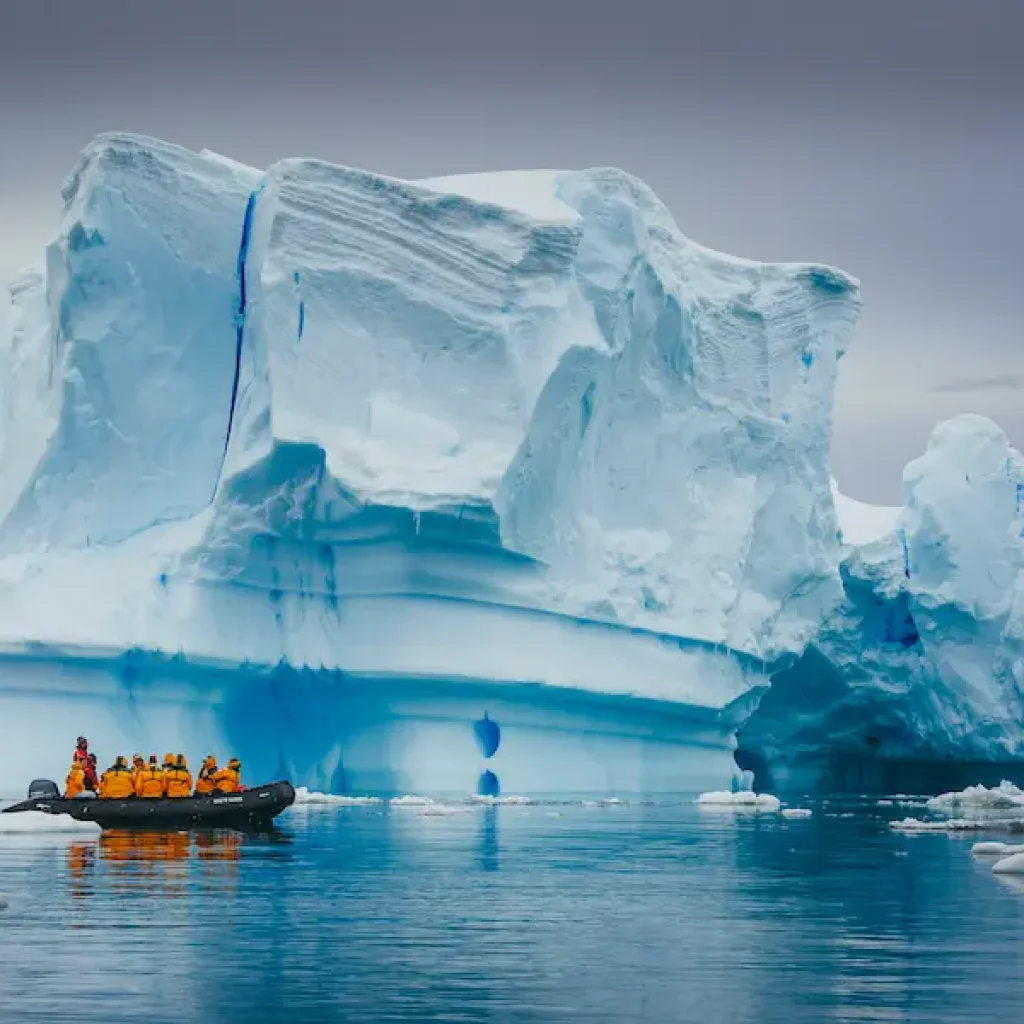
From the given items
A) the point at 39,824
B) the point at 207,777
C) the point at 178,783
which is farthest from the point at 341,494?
the point at 39,824

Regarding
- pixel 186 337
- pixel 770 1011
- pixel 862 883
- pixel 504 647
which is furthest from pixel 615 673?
pixel 770 1011

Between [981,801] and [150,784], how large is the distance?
1180cm

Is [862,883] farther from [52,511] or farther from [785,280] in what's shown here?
[785,280]

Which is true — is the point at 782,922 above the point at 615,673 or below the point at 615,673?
below

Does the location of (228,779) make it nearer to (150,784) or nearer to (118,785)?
(150,784)

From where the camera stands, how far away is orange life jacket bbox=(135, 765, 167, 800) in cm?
1806

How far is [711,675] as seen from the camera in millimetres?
25109

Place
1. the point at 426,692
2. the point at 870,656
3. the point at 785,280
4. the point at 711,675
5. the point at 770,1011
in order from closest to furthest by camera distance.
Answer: the point at 770,1011 < the point at 426,692 < the point at 711,675 < the point at 785,280 < the point at 870,656

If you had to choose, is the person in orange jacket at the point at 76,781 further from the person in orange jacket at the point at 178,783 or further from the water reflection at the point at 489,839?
the water reflection at the point at 489,839

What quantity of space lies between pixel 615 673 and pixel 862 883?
1161 cm

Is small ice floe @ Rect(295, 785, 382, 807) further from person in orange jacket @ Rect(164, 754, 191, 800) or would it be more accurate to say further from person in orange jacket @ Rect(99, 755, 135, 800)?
person in orange jacket @ Rect(99, 755, 135, 800)

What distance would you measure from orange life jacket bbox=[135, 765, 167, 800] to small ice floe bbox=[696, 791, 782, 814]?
7365mm

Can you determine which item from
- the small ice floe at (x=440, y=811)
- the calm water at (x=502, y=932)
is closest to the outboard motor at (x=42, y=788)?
the calm water at (x=502, y=932)

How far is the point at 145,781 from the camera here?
18172 mm
